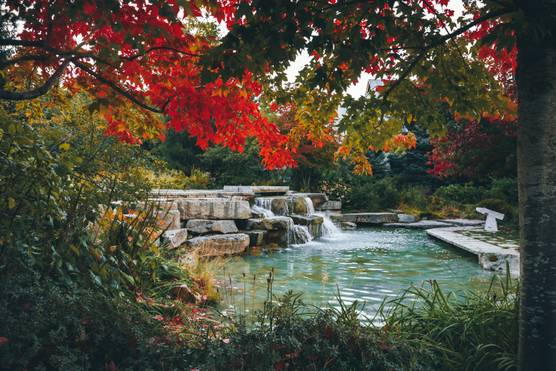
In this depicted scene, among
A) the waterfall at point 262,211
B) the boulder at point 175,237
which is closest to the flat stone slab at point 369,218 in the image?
the waterfall at point 262,211

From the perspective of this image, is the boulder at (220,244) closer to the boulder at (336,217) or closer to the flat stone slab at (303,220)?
the flat stone slab at (303,220)

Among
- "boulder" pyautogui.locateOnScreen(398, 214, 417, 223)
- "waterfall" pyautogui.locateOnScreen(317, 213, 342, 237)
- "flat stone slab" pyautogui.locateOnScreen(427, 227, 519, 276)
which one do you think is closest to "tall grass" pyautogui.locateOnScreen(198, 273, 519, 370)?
"flat stone slab" pyautogui.locateOnScreen(427, 227, 519, 276)

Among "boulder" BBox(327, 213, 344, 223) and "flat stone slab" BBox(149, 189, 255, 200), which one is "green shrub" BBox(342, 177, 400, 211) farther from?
"flat stone slab" BBox(149, 189, 255, 200)

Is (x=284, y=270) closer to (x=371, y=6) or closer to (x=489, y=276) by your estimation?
(x=489, y=276)

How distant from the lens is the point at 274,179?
1680cm

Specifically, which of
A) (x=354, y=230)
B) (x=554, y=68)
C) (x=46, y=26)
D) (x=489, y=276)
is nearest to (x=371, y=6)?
(x=554, y=68)

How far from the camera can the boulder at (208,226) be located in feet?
28.4

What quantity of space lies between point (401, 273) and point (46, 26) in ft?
A: 19.2

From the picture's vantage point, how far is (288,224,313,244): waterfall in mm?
10219

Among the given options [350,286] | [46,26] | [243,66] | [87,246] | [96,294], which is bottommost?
[350,286]

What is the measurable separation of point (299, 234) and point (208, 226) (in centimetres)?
243

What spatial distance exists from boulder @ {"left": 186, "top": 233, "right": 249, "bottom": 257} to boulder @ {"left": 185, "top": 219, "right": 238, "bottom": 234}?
0.27 meters

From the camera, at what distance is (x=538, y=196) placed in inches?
94.7

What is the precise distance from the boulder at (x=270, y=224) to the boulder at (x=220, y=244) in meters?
0.79
